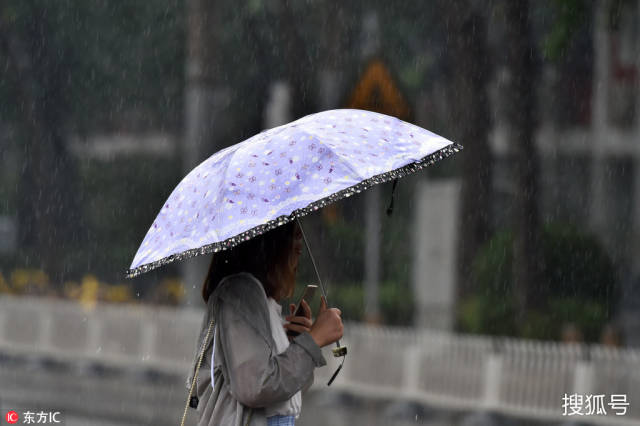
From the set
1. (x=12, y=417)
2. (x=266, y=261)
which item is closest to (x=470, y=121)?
(x=12, y=417)

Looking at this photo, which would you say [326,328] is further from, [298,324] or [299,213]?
[299,213]

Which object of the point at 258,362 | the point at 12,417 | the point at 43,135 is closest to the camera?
the point at 258,362

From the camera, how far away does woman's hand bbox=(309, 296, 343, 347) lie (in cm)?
349

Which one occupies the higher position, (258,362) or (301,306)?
(301,306)

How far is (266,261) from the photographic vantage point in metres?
3.54

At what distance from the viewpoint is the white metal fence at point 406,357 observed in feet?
33.9

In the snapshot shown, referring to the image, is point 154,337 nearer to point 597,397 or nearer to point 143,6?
point 597,397

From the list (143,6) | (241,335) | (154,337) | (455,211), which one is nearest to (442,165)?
(143,6)

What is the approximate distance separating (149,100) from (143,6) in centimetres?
557

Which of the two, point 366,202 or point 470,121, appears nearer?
point 470,121

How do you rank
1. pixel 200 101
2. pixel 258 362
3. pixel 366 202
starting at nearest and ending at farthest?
pixel 258 362
pixel 200 101
pixel 366 202

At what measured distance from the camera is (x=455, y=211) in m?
15.5

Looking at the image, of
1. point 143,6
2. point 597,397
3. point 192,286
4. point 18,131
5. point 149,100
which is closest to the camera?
point 597,397

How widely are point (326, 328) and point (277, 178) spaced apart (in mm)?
452
